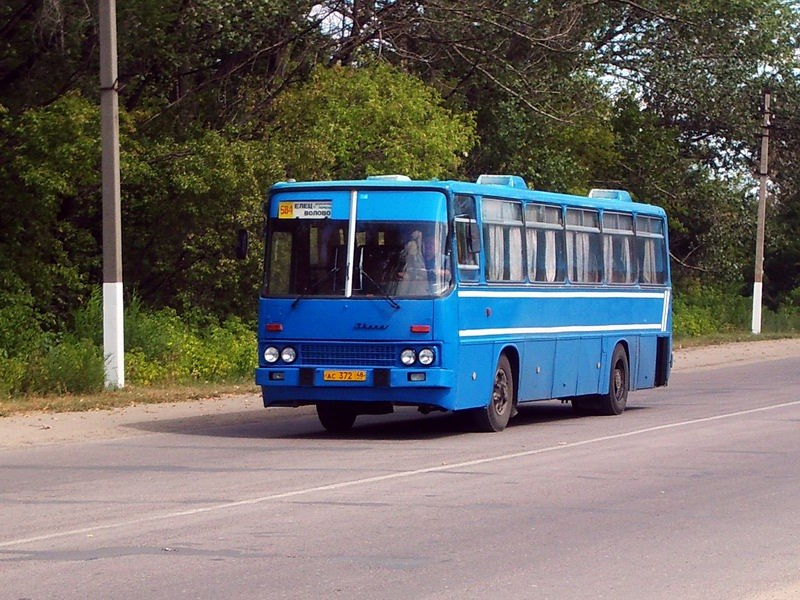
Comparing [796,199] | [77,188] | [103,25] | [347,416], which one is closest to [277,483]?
[347,416]

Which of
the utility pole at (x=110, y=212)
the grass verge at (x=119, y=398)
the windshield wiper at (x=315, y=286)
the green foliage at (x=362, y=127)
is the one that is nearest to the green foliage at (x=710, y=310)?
the green foliage at (x=362, y=127)

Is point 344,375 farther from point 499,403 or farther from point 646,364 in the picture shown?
point 646,364

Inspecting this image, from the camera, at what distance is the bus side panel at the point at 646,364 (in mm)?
22906

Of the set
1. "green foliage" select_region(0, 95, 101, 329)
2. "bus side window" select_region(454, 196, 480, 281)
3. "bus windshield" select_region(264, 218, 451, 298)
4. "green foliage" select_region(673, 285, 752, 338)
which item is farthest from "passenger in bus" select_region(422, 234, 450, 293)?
"green foliage" select_region(673, 285, 752, 338)

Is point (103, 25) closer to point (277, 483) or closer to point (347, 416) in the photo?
point (347, 416)

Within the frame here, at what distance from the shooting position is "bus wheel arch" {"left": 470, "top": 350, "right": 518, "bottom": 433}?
17922 mm

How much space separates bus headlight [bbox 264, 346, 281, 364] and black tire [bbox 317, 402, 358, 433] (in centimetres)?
123

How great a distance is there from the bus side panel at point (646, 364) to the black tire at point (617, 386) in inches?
14.4

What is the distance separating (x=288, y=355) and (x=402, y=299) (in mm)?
1437

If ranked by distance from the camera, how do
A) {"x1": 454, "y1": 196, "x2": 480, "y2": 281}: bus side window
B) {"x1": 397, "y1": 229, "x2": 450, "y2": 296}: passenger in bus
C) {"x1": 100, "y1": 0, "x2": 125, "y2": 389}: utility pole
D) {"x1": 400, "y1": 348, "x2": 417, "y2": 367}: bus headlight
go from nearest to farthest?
{"x1": 400, "y1": 348, "x2": 417, "y2": 367}: bus headlight < {"x1": 397, "y1": 229, "x2": 450, "y2": 296}: passenger in bus < {"x1": 454, "y1": 196, "x2": 480, "y2": 281}: bus side window < {"x1": 100, "y1": 0, "x2": 125, "y2": 389}: utility pole

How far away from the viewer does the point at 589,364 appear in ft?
68.3

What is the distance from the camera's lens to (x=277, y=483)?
12.7 metres

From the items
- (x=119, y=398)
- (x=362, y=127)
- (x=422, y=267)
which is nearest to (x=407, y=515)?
(x=422, y=267)

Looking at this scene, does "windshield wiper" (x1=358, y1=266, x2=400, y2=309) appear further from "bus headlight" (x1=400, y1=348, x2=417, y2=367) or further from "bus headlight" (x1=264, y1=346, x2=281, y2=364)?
"bus headlight" (x1=264, y1=346, x2=281, y2=364)
